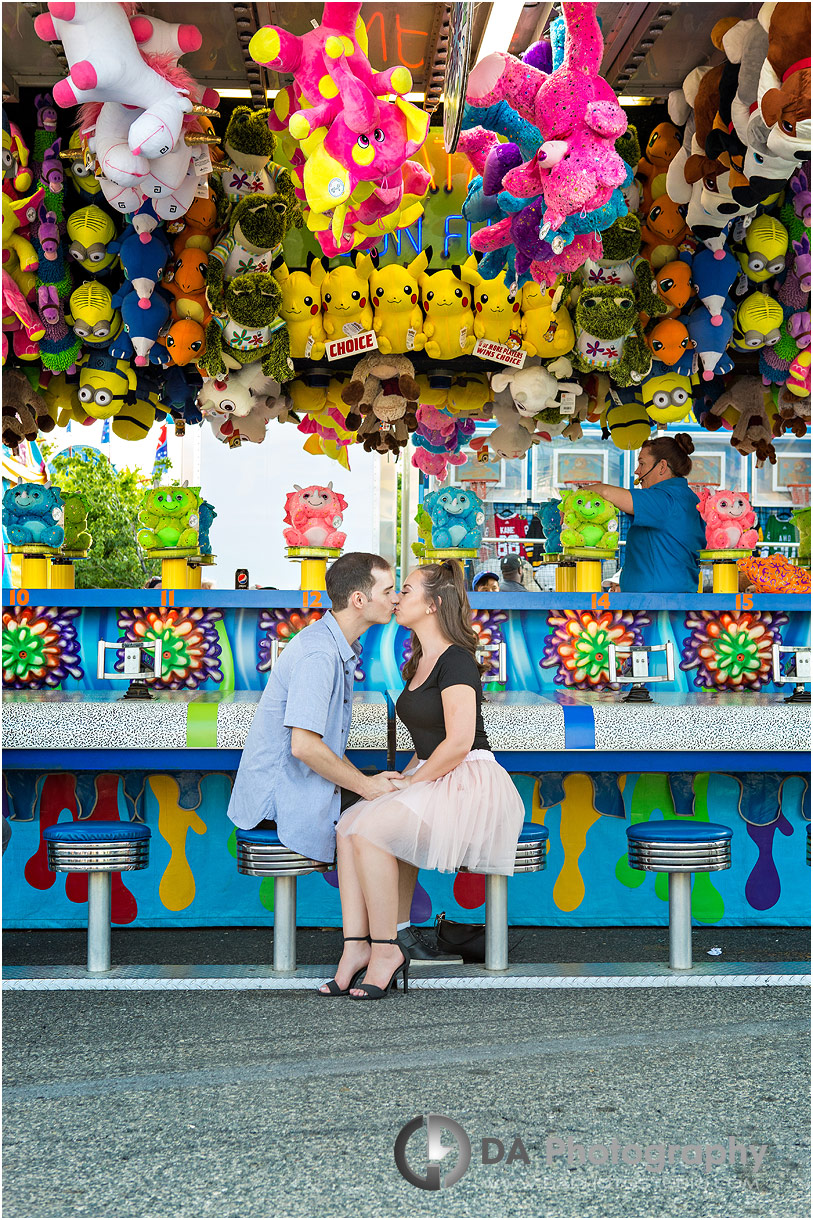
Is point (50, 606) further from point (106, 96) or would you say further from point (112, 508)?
point (112, 508)

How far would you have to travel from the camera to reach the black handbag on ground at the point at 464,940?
362 centimetres

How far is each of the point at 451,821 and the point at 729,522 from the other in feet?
7.22

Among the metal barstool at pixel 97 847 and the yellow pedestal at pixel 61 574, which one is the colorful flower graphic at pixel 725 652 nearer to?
the metal barstool at pixel 97 847

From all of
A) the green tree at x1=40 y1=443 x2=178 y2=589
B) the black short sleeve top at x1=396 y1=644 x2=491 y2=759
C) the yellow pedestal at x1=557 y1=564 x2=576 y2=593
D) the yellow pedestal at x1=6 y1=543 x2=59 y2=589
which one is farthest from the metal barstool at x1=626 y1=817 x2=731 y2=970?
the green tree at x1=40 y1=443 x2=178 y2=589

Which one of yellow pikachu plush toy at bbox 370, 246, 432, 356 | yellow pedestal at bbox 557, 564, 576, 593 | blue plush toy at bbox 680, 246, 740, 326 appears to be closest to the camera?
blue plush toy at bbox 680, 246, 740, 326

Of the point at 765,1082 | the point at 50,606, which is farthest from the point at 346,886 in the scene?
the point at 50,606

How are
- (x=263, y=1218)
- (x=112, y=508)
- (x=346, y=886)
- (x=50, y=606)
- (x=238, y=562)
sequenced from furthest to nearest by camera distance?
(x=112, y=508) < (x=238, y=562) < (x=50, y=606) < (x=346, y=886) < (x=263, y=1218)

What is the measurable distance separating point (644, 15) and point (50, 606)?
307 cm

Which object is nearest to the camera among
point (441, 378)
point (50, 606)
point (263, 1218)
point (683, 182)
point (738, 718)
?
point (263, 1218)

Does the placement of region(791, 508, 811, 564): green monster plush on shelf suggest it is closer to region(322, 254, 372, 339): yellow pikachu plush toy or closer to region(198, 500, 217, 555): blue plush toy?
region(322, 254, 372, 339): yellow pikachu plush toy

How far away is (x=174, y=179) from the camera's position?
3.45m

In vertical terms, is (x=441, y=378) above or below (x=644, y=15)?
below

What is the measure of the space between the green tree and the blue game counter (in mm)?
6584
